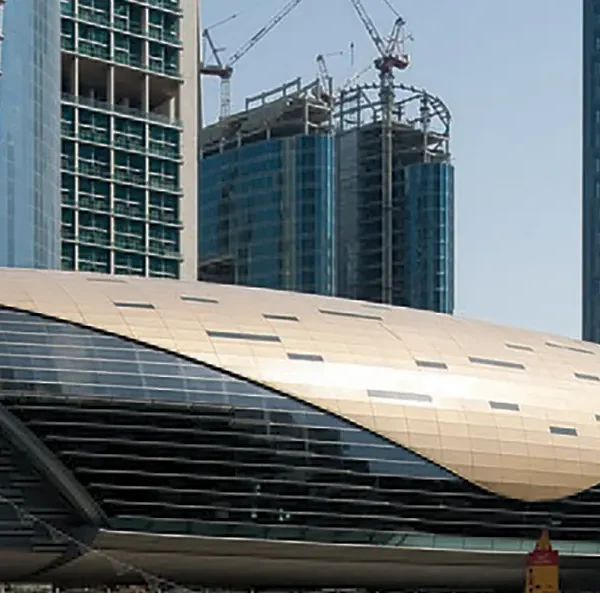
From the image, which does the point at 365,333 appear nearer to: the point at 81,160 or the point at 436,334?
the point at 436,334

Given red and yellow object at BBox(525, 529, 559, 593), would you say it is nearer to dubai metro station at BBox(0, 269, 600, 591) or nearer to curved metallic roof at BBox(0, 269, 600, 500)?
dubai metro station at BBox(0, 269, 600, 591)

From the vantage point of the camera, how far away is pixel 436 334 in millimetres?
90812

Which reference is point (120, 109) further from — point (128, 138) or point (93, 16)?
point (93, 16)

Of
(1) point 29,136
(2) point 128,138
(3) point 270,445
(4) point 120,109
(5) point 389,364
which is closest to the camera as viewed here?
(3) point 270,445

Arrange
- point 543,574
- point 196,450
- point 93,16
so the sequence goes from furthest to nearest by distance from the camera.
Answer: point 93,16
point 196,450
point 543,574

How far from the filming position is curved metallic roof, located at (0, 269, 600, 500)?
8138cm

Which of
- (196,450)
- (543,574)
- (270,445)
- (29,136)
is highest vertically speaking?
(29,136)

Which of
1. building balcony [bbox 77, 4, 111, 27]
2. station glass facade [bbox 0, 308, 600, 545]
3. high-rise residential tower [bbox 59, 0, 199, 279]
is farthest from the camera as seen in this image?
building balcony [bbox 77, 4, 111, 27]

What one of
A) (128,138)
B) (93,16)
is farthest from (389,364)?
(93,16)

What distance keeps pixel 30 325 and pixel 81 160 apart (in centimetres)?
8112

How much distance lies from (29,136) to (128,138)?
80.2 ft

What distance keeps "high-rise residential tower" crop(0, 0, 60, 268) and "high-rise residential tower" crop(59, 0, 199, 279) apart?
1111 centimetres

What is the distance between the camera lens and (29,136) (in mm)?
138625

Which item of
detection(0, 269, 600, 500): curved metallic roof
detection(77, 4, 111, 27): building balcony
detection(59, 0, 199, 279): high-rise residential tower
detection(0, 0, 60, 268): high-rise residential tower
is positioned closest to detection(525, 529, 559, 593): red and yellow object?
detection(0, 269, 600, 500): curved metallic roof
